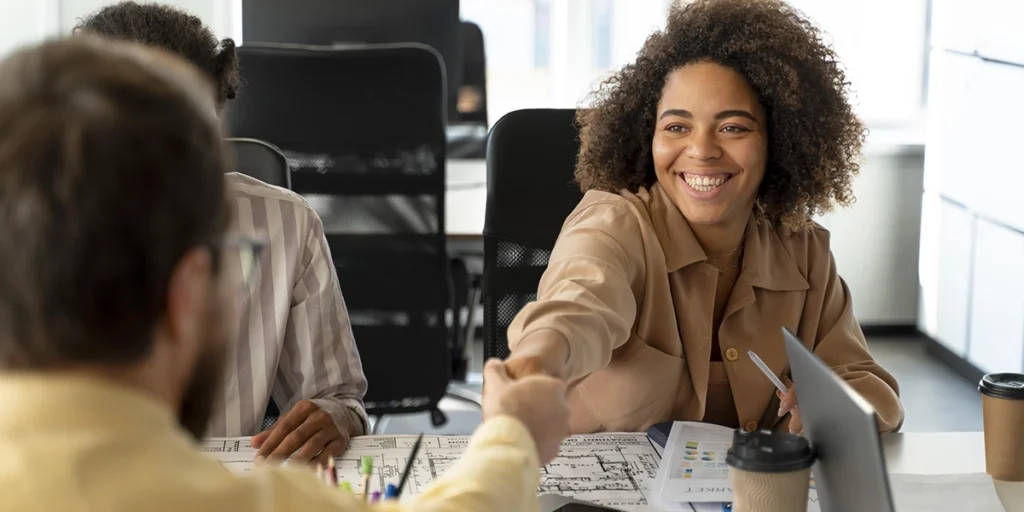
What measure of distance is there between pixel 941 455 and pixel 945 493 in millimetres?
185

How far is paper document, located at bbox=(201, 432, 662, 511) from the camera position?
1.33 m

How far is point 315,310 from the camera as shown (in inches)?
67.0

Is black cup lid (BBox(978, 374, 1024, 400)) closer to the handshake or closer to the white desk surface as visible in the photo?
the white desk surface

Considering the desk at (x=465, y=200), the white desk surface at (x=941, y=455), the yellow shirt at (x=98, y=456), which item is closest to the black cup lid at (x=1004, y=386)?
the white desk surface at (x=941, y=455)

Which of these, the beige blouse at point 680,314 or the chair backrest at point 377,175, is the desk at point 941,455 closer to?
the beige blouse at point 680,314

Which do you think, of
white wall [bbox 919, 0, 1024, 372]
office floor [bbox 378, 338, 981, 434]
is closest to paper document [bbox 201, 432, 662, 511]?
office floor [bbox 378, 338, 981, 434]

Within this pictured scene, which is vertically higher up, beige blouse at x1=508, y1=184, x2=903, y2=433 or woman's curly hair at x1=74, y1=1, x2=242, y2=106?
woman's curly hair at x1=74, y1=1, x2=242, y2=106

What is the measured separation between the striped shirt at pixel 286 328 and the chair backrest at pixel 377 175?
83 centimetres

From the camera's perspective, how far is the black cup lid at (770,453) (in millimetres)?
1104

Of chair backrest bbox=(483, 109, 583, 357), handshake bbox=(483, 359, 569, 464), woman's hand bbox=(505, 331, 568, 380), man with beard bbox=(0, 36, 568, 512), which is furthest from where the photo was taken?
chair backrest bbox=(483, 109, 583, 357)

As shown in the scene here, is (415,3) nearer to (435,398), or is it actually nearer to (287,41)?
(287,41)

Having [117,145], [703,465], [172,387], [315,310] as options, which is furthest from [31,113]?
[315,310]

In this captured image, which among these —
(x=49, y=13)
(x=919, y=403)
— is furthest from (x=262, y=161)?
(x=49, y=13)

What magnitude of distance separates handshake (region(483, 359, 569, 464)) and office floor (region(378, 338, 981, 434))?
2566 mm
